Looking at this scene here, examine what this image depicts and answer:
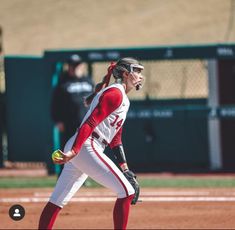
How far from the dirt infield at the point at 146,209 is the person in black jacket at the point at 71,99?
1035mm

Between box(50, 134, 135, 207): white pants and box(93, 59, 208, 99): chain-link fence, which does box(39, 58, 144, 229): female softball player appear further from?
box(93, 59, 208, 99): chain-link fence

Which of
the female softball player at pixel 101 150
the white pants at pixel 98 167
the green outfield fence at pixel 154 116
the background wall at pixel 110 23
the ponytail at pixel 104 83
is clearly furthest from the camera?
the background wall at pixel 110 23

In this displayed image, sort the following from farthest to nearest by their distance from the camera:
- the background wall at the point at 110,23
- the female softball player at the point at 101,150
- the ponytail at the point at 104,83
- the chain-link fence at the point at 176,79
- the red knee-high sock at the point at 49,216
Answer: the background wall at the point at 110,23 < the chain-link fence at the point at 176,79 < the ponytail at the point at 104,83 < the red knee-high sock at the point at 49,216 < the female softball player at the point at 101,150

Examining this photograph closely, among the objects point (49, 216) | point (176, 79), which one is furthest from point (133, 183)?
point (176, 79)

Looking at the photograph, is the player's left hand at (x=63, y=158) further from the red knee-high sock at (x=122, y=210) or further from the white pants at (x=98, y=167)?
the red knee-high sock at (x=122, y=210)

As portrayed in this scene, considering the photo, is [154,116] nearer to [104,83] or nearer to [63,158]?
[104,83]

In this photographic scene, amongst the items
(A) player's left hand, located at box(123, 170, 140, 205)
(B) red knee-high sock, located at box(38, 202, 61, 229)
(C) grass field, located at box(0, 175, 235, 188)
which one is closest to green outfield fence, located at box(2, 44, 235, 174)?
(C) grass field, located at box(0, 175, 235, 188)

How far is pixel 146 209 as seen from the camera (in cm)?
1207

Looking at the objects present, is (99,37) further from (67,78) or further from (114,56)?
(67,78)

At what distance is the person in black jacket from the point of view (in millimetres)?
13438

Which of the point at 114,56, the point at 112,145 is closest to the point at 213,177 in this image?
the point at 114,56

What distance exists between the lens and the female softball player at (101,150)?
28.6 feet

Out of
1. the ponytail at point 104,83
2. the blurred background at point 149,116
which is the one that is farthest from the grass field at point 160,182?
the ponytail at point 104,83

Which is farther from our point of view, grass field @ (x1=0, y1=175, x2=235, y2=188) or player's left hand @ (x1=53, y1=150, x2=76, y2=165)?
grass field @ (x1=0, y1=175, x2=235, y2=188)
